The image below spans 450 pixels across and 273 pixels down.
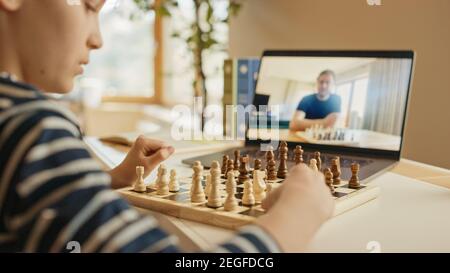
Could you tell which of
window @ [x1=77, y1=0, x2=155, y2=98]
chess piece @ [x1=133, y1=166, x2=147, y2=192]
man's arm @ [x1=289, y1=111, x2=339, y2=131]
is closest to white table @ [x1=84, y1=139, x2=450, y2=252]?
chess piece @ [x1=133, y1=166, x2=147, y2=192]

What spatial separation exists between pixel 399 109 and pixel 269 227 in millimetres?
812

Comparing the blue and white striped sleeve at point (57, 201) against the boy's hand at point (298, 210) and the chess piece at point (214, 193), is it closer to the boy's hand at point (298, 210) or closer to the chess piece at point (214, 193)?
the boy's hand at point (298, 210)

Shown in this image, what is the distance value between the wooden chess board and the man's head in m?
0.47

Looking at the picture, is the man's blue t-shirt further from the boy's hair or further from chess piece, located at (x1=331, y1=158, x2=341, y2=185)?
chess piece, located at (x1=331, y1=158, x2=341, y2=185)

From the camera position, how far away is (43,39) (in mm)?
605

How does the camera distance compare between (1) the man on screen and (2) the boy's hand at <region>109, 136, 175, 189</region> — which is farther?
(1) the man on screen

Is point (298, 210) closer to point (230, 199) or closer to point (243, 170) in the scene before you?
point (230, 199)

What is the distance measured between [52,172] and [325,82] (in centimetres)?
102

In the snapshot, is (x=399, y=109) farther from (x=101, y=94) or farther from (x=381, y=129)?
(x=101, y=94)

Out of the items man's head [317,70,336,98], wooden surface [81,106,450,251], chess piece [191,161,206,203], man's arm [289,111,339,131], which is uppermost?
man's head [317,70,336,98]

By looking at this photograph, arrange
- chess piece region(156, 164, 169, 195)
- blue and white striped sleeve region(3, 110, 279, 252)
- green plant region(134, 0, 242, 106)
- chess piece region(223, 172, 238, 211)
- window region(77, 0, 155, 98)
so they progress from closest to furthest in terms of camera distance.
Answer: blue and white striped sleeve region(3, 110, 279, 252)
chess piece region(223, 172, 238, 211)
chess piece region(156, 164, 169, 195)
green plant region(134, 0, 242, 106)
window region(77, 0, 155, 98)

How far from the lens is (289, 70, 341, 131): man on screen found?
4.58 ft

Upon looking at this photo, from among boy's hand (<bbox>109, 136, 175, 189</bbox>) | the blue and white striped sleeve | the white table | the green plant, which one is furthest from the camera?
the green plant

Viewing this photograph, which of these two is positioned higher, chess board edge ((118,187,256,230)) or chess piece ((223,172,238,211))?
chess piece ((223,172,238,211))
